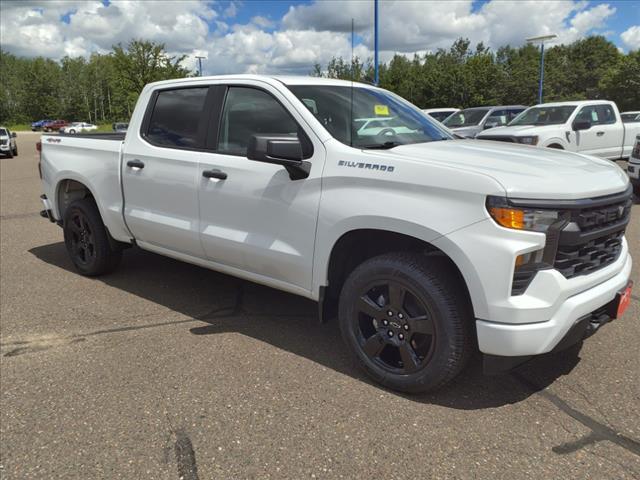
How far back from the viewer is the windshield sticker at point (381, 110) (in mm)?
3822

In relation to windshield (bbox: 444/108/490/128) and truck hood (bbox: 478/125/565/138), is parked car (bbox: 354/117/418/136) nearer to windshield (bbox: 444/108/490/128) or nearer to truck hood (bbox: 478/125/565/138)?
truck hood (bbox: 478/125/565/138)

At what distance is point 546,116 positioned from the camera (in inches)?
464

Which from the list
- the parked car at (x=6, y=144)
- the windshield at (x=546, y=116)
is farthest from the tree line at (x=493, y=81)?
the windshield at (x=546, y=116)

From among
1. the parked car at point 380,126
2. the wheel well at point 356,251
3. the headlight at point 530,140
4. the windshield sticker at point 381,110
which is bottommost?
the wheel well at point 356,251

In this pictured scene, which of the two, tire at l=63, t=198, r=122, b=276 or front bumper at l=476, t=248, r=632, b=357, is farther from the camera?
tire at l=63, t=198, r=122, b=276

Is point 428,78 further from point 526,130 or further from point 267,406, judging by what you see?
point 267,406

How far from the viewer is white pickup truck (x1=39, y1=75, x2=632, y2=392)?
263cm

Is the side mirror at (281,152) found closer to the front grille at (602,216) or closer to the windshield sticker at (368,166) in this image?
the windshield sticker at (368,166)

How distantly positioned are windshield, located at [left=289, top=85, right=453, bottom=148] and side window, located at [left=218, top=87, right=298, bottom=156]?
0.58 feet

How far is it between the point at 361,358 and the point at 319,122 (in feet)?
4.83

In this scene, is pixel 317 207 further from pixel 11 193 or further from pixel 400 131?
pixel 11 193

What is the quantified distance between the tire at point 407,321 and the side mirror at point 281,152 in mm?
703

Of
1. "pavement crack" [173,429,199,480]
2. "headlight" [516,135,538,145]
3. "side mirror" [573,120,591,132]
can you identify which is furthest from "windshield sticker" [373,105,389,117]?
"side mirror" [573,120,591,132]

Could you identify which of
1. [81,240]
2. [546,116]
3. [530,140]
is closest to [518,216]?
[81,240]
